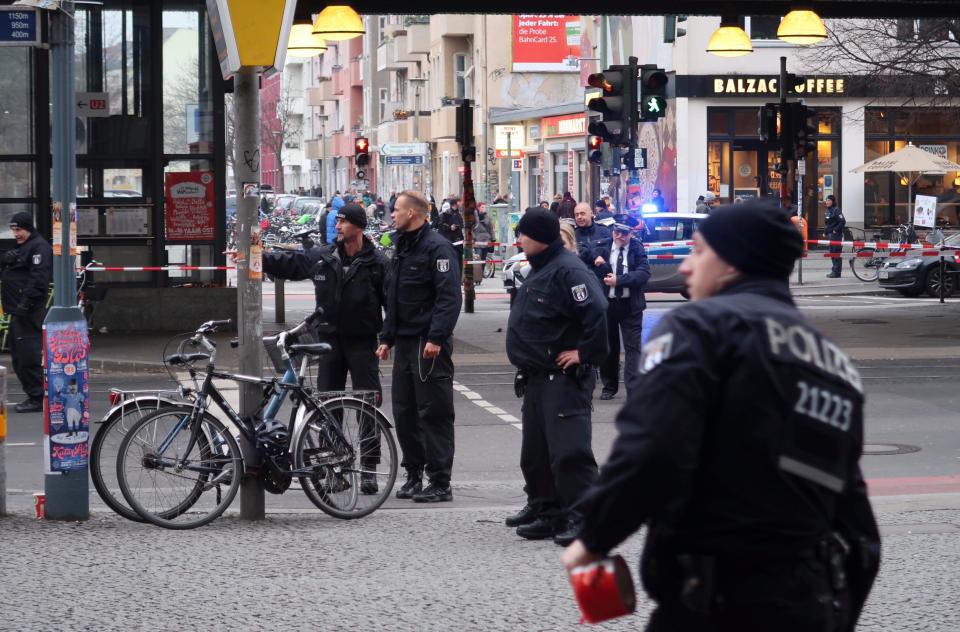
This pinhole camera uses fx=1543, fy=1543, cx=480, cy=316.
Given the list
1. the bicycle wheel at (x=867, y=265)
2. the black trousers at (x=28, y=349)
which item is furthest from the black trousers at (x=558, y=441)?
the bicycle wheel at (x=867, y=265)

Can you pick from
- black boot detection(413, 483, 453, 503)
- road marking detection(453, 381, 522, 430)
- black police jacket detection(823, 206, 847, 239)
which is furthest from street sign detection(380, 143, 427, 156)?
black boot detection(413, 483, 453, 503)

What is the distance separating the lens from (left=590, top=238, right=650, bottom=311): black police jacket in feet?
46.9

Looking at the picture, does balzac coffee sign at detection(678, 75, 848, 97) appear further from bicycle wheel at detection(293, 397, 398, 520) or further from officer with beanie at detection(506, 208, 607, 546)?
officer with beanie at detection(506, 208, 607, 546)

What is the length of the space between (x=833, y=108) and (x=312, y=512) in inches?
1408

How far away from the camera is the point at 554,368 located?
8078 mm

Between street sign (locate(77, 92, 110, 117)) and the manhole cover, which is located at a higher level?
street sign (locate(77, 92, 110, 117))

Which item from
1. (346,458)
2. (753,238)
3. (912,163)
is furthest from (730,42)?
(912,163)

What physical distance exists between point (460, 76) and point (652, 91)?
47345mm

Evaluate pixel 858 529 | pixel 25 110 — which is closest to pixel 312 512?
pixel 858 529

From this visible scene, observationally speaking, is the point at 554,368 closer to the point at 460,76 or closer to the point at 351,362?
the point at 351,362

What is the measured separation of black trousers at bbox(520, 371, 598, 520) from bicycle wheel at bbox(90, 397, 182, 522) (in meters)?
1.99

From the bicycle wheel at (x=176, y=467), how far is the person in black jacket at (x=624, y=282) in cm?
639

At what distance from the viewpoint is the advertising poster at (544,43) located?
53.7 m

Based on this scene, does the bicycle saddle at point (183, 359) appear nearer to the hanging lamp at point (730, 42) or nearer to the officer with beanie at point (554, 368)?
the officer with beanie at point (554, 368)
